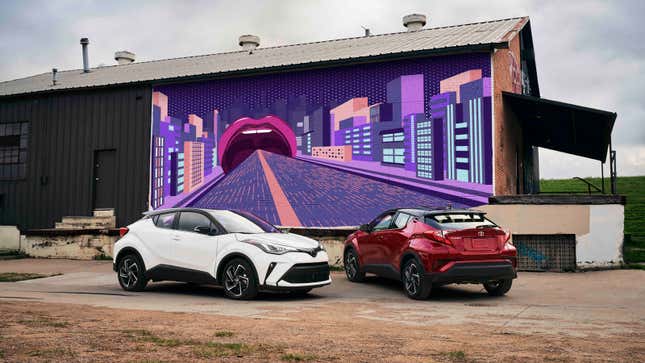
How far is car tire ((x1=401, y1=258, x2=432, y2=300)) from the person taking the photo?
30.9ft

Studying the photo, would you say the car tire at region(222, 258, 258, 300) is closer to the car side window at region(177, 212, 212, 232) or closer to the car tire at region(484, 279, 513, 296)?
the car side window at region(177, 212, 212, 232)

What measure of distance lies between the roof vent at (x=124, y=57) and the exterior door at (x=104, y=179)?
1036 centimetres

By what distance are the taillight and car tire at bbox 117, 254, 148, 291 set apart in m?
5.08

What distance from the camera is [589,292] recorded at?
10.4 metres

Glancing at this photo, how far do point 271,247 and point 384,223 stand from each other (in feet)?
8.93

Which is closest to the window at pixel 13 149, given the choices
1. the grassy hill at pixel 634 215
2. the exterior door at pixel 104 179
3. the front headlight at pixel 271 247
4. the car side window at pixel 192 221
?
the exterior door at pixel 104 179

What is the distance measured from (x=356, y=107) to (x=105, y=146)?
9.01 m

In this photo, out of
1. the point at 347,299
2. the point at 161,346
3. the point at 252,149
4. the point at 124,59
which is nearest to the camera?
the point at 161,346

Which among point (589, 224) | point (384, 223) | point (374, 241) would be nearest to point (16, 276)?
point (374, 241)

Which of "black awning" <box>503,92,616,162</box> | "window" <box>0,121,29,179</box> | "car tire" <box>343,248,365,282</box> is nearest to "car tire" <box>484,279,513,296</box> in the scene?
"car tire" <box>343,248,365,282</box>

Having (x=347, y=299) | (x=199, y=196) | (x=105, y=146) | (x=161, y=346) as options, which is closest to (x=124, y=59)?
(x=105, y=146)

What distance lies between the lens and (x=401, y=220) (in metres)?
10.6

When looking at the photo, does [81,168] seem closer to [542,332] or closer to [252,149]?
[252,149]

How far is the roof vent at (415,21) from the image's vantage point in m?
22.1
